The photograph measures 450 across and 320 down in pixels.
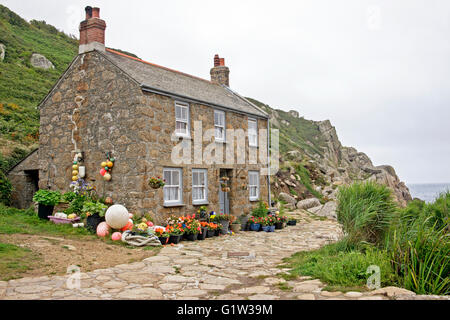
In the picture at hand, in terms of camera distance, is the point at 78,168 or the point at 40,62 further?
the point at 40,62

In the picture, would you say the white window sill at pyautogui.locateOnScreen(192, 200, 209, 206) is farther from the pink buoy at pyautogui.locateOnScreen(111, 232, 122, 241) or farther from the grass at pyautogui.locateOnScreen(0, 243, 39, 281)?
the grass at pyautogui.locateOnScreen(0, 243, 39, 281)

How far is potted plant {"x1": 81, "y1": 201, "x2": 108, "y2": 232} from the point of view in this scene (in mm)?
11758

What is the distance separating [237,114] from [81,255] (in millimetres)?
10247

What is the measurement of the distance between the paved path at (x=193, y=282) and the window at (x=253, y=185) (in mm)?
7095

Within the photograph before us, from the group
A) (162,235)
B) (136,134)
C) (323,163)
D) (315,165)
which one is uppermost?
(323,163)

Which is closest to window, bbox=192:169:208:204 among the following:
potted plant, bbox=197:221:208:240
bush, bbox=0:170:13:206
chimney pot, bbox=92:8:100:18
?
potted plant, bbox=197:221:208:240

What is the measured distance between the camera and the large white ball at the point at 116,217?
1104 cm

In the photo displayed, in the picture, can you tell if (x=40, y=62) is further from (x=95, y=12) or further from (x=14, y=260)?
(x=14, y=260)

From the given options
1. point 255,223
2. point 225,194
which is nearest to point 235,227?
point 255,223

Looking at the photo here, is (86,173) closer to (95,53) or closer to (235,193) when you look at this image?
(95,53)

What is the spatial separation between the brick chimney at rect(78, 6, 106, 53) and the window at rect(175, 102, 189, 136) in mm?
3610

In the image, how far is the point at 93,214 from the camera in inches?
463

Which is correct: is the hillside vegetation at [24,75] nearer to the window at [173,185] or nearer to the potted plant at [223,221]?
the window at [173,185]

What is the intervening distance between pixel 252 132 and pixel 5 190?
36.7 feet
